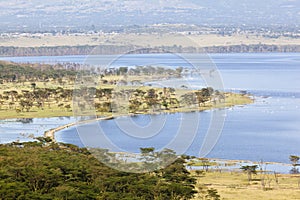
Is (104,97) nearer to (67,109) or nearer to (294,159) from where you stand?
(67,109)

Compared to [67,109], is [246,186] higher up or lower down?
lower down

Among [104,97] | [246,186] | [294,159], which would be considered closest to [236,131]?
[294,159]

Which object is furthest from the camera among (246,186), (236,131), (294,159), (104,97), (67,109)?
(104,97)

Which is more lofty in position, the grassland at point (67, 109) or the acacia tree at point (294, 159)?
the grassland at point (67, 109)

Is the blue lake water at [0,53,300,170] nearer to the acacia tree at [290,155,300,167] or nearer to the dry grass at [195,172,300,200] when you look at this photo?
the acacia tree at [290,155,300,167]

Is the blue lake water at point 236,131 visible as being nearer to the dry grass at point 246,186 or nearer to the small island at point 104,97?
the small island at point 104,97

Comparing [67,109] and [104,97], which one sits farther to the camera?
[104,97]

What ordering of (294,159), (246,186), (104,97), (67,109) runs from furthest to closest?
(104,97) → (67,109) → (294,159) → (246,186)

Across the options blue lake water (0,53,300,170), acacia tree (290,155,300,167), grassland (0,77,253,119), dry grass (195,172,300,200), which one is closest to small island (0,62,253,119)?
grassland (0,77,253,119)

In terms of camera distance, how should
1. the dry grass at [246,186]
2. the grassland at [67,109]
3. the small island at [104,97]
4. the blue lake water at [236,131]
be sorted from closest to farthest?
the dry grass at [246,186] → the blue lake water at [236,131] → the grassland at [67,109] → the small island at [104,97]

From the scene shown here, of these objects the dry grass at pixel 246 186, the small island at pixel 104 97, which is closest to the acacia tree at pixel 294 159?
the dry grass at pixel 246 186

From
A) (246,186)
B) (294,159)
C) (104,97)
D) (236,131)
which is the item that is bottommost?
(246,186)

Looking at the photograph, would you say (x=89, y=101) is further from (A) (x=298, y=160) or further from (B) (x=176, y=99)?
(A) (x=298, y=160)
